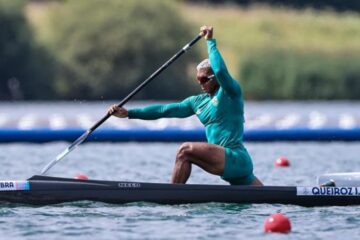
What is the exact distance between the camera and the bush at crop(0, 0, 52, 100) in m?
55.0

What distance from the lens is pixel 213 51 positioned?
1335 cm

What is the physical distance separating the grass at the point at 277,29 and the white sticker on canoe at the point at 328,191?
42.8m

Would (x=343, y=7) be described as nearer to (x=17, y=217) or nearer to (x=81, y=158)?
(x=81, y=158)

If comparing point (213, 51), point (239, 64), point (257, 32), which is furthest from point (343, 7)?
point (213, 51)

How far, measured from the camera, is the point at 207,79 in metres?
13.6

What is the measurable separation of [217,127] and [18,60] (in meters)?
42.2

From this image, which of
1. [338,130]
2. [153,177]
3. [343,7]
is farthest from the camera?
[343,7]

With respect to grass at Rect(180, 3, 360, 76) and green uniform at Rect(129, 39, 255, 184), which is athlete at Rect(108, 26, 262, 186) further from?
grass at Rect(180, 3, 360, 76)

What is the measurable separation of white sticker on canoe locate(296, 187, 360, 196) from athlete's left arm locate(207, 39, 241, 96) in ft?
4.22

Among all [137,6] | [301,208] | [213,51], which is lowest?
[301,208]

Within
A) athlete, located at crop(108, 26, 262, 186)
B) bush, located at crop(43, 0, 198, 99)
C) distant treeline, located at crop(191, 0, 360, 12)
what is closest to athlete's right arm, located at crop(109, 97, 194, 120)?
athlete, located at crop(108, 26, 262, 186)

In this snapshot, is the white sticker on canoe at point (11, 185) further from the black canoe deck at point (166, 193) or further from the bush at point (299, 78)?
the bush at point (299, 78)

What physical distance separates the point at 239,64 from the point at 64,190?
141ft

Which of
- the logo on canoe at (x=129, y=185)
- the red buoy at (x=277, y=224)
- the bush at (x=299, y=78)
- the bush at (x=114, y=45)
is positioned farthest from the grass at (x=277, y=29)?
the red buoy at (x=277, y=224)
